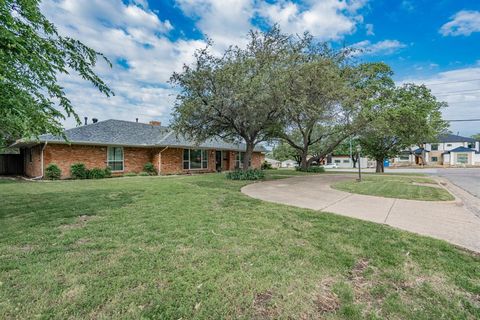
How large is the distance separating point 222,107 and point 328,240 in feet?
27.0

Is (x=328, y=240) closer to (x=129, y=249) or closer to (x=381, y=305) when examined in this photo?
(x=381, y=305)

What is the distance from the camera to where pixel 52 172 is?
1340 cm

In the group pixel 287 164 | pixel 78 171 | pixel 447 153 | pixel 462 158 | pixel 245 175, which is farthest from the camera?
pixel 287 164

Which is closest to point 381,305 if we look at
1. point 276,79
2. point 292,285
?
point 292,285

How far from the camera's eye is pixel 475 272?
9.51ft

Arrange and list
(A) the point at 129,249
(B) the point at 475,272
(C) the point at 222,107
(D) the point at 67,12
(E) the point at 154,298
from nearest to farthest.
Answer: (E) the point at 154,298
(B) the point at 475,272
(A) the point at 129,249
(D) the point at 67,12
(C) the point at 222,107

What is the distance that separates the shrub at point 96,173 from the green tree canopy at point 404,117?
17.3 m

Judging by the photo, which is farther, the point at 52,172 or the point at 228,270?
the point at 52,172

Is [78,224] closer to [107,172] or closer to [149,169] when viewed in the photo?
[107,172]

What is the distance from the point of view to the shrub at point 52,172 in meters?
13.3

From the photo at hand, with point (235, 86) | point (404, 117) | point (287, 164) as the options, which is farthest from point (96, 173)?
point (287, 164)

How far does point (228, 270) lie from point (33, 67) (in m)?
4.85

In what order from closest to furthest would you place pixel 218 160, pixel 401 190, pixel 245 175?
pixel 401 190
pixel 245 175
pixel 218 160

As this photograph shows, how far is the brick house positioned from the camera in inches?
550
